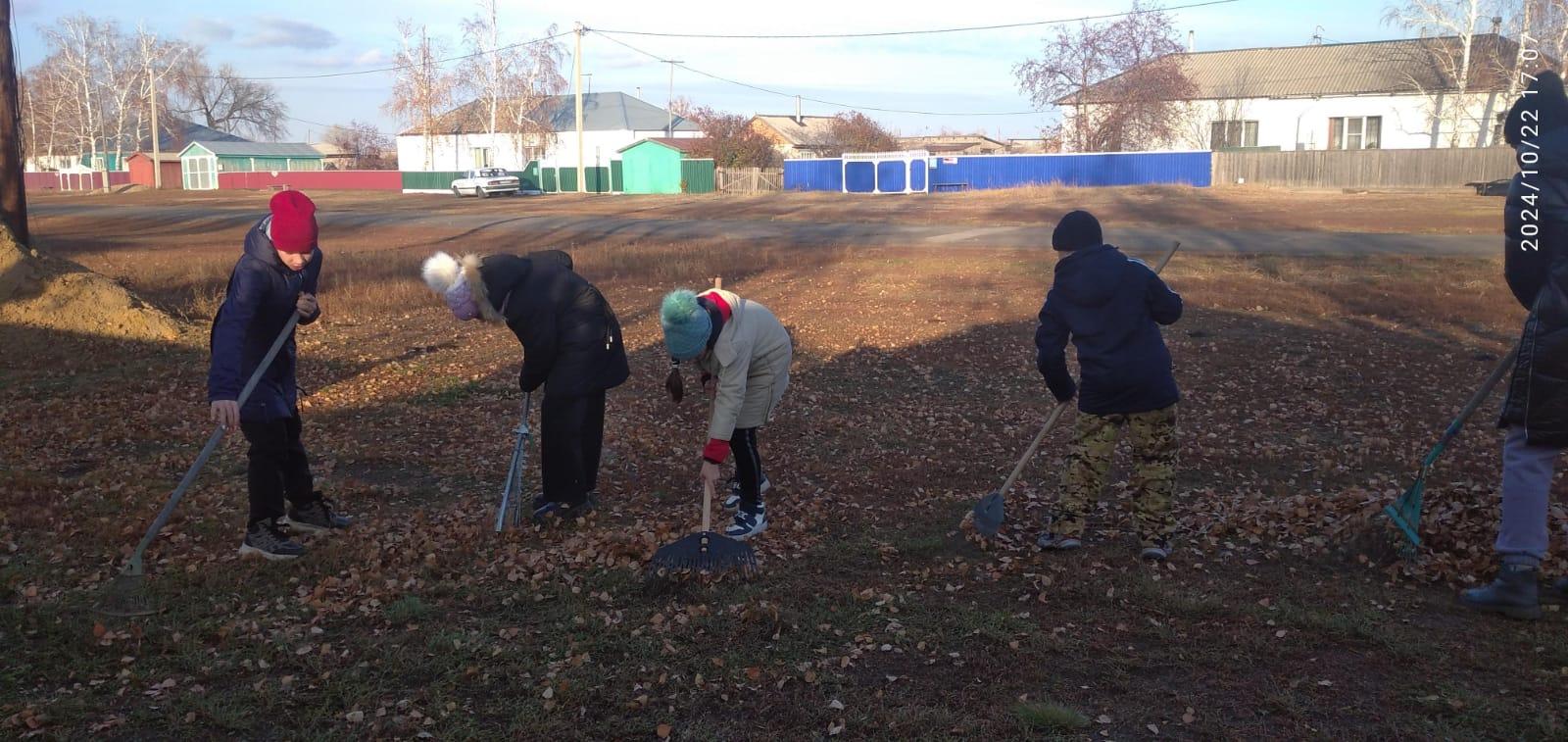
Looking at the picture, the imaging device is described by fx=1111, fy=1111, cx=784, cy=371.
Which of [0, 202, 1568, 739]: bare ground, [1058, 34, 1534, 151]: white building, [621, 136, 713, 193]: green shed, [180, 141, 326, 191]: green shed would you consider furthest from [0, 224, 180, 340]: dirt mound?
[180, 141, 326, 191]: green shed

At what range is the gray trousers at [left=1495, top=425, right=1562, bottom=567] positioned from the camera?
14.2 ft

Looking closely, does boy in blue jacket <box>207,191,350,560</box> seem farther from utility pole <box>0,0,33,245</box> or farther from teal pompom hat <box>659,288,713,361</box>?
utility pole <box>0,0,33,245</box>

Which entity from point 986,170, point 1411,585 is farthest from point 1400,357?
point 986,170

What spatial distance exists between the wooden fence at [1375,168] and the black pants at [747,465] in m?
41.3

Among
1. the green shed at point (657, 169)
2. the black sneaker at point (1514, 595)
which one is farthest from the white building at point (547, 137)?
the black sneaker at point (1514, 595)

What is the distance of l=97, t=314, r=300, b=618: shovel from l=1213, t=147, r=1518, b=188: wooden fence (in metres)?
42.8

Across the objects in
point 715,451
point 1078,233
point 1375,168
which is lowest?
point 715,451

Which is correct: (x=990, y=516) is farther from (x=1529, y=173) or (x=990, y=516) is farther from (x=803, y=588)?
(x=1529, y=173)

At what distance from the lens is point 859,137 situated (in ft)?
234

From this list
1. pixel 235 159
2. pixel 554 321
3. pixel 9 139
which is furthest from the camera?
pixel 235 159

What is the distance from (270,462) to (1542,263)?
5.65m

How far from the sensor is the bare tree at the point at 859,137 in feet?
234

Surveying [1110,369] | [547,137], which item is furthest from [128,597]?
[547,137]

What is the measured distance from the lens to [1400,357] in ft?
34.9
